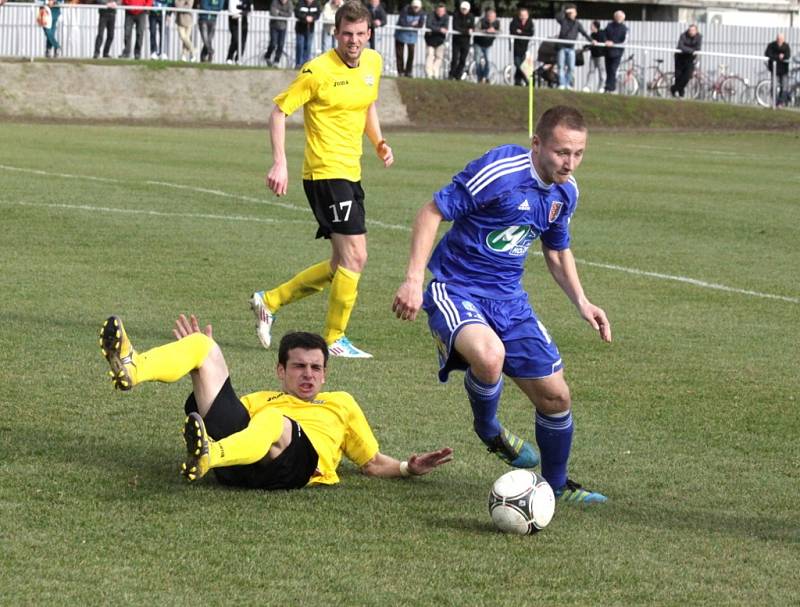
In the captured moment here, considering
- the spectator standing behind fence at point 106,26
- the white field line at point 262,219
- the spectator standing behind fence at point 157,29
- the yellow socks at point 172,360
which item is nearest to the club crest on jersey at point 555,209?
the yellow socks at point 172,360

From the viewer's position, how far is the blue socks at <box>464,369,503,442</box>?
6.43 m

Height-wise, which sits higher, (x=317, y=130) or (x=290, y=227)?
(x=317, y=130)

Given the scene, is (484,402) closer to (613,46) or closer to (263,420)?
(263,420)

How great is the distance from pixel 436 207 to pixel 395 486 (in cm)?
122

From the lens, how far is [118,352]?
5.89m

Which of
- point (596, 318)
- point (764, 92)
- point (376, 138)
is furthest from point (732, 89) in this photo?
point (596, 318)

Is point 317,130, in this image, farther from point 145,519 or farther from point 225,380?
point 145,519

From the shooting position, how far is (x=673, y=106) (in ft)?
125

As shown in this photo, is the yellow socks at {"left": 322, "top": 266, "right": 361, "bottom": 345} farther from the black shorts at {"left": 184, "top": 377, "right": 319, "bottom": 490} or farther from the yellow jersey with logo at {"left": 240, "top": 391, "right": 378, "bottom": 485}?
the black shorts at {"left": 184, "top": 377, "right": 319, "bottom": 490}

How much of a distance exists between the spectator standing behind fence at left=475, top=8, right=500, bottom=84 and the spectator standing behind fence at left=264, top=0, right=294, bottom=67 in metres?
5.18

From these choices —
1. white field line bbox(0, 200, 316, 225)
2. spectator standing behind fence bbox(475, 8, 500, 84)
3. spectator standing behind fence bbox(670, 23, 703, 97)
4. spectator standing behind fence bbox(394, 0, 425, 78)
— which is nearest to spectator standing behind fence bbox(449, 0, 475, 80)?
spectator standing behind fence bbox(475, 8, 500, 84)

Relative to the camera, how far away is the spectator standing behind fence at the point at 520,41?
39.5 m

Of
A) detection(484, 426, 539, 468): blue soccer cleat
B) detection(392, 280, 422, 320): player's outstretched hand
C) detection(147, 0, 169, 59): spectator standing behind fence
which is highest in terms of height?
detection(147, 0, 169, 59): spectator standing behind fence

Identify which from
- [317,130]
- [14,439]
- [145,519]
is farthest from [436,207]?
[317,130]
